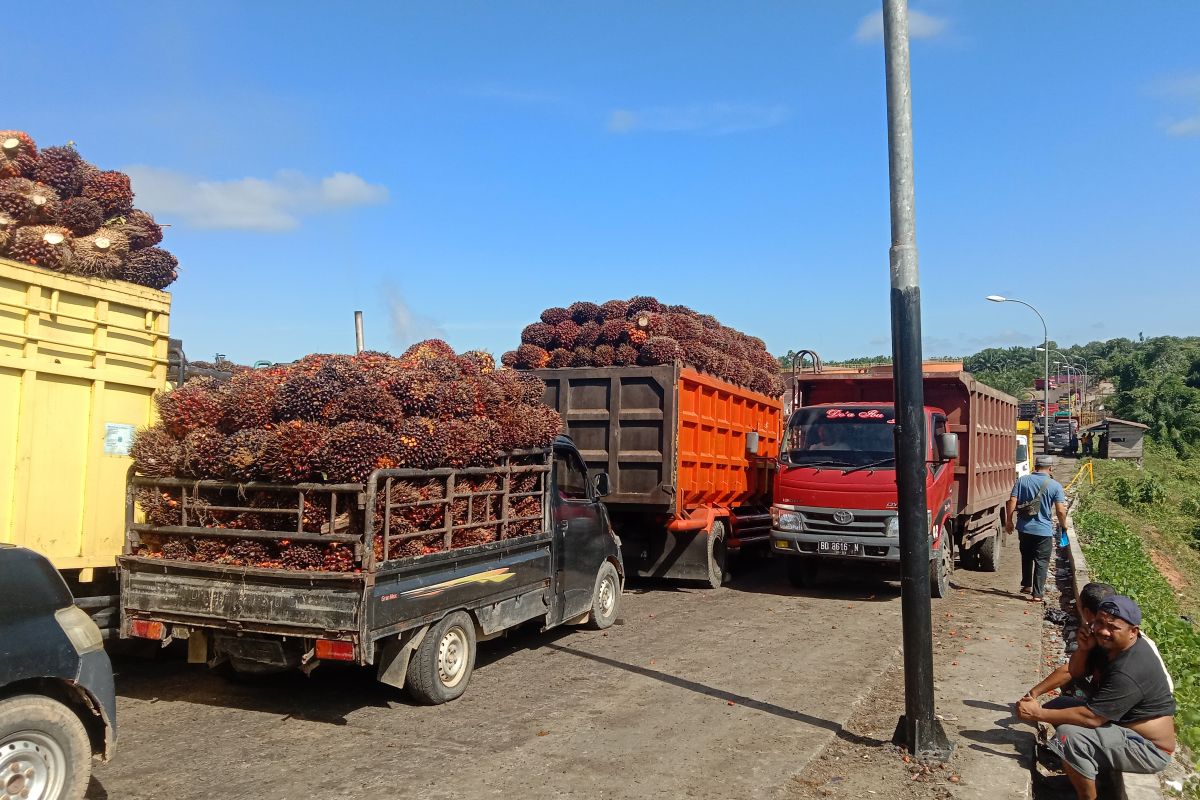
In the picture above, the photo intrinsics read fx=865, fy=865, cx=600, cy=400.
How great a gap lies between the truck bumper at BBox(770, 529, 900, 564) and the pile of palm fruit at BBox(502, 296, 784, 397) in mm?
2427

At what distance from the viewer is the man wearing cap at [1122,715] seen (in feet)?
15.0

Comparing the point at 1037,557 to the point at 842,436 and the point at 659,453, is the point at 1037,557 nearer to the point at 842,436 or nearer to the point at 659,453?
the point at 842,436

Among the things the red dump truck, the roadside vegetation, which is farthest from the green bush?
the red dump truck

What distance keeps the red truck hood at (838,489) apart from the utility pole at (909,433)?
5076mm

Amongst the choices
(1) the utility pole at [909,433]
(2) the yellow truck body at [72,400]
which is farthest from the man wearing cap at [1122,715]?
(2) the yellow truck body at [72,400]

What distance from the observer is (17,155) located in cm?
646

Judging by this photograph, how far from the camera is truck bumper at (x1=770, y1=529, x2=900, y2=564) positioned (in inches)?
400

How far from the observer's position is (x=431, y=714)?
5988 mm

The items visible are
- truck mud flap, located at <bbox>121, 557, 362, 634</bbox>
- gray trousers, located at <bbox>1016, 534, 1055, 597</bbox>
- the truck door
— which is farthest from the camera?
gray trousers, located at <bbox>1016, 534, 1055, 597</bbox>

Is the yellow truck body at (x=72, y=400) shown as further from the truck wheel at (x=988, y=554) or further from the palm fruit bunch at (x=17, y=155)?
the truck wheel at (x=988, y=554)

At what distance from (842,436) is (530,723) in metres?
6.63

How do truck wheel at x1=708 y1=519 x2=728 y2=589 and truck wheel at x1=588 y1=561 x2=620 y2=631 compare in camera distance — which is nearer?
truck wheel at x1=588 y1=561 x2=620 y2=631

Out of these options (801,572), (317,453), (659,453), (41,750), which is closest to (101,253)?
(317,453)

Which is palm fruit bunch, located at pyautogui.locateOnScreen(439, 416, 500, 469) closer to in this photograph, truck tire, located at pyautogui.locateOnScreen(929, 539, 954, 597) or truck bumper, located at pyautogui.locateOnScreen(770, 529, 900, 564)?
truck bumper, located at pyautogui.locateOnScreen(770, 529, 900, 564)
